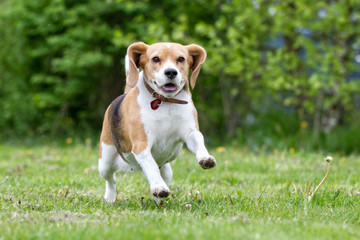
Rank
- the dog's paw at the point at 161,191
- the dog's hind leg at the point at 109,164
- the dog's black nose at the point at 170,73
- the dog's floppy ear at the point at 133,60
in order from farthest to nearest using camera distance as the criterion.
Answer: the dog's hind leg at the point at 109,164 < the dog's floppy ear at the point at 133,60 < the dog's black nose at the point at 170,73 < the dog's paw at the point at 161,191

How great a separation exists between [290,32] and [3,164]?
542 cm

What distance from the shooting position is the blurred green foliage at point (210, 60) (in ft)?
30.1

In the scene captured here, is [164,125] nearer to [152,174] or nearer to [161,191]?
[152,174]

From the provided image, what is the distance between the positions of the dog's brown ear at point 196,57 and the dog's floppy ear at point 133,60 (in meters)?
0.38

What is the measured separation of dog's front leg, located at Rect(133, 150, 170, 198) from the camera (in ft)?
11.9

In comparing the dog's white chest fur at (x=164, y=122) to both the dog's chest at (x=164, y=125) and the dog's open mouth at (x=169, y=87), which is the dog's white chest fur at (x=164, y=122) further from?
the dog's open mouth at (x=169, y=87)

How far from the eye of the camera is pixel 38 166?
22.1 feet

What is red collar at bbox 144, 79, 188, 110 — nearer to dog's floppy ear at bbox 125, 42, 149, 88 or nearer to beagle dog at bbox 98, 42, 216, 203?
beagle dog at bbox 98, 42, 216, 203

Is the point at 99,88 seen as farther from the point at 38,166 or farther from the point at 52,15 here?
the point at 38,166

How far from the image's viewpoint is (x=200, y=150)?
3787mm

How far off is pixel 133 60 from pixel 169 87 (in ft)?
1.36

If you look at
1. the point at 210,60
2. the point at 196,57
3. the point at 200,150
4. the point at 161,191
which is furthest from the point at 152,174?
the point at 210,60

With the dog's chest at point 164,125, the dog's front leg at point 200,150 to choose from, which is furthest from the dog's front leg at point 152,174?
the dog's front leg at point 200,150

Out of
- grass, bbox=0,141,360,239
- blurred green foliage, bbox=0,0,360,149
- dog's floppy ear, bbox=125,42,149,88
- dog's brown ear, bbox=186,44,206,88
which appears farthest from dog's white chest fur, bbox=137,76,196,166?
blurred green foliage, bbox=0,0,360,149
